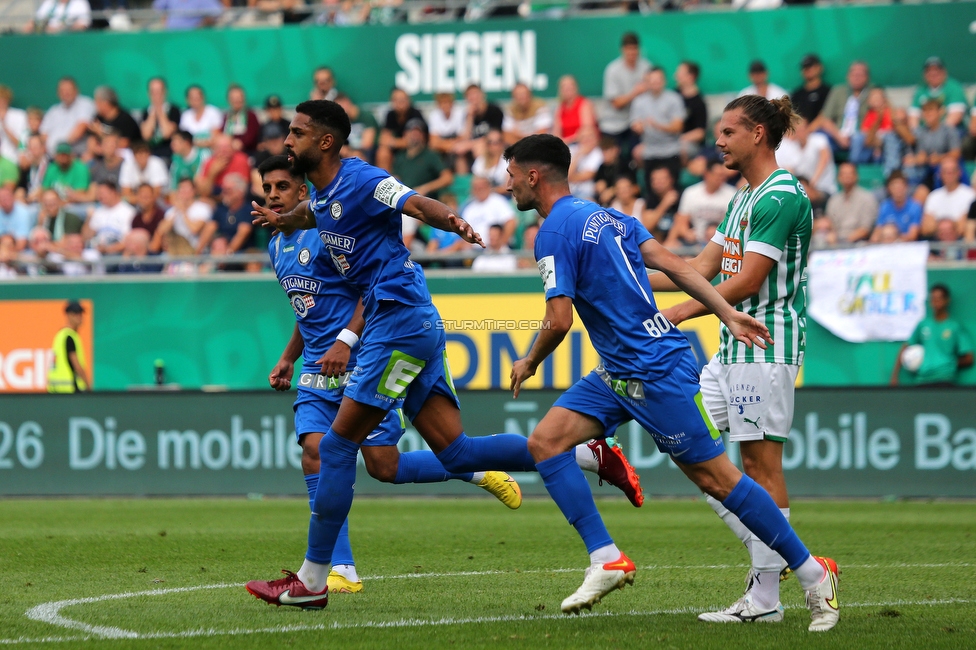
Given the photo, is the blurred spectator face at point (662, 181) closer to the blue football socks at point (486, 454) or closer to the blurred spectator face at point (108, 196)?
the blurred spectator face at point (108, 196)

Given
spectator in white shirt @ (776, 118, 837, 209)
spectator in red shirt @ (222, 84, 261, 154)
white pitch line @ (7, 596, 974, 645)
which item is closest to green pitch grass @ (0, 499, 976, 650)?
white pitch line @ (7, 596, 974, 645)

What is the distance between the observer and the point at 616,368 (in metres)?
5.74

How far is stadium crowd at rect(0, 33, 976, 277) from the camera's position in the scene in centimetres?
1584

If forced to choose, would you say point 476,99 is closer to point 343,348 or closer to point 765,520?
point 343,348

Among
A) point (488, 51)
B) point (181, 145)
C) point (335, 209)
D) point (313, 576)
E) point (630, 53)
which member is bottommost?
point (313, 576)

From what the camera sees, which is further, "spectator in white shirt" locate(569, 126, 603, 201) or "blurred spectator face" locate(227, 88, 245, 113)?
"blurred spectator face" locate(227, 88, 245, 113)

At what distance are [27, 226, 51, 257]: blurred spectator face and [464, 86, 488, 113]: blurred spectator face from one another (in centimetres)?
620

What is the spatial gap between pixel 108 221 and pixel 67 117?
2612mm

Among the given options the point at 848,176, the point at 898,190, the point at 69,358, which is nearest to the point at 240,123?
the point at 69,358

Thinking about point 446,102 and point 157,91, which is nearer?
point 446,102

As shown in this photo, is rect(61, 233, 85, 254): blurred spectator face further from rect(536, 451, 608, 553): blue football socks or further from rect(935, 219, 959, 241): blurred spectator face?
rect(536, 451, 608, 553): blue football socks

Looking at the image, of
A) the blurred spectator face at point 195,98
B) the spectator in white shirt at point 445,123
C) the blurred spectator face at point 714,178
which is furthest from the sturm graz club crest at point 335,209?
the blurred spectator face at point 195,98

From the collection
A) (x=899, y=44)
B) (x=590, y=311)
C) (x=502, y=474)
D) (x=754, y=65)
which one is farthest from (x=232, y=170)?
(x=590, y=311)

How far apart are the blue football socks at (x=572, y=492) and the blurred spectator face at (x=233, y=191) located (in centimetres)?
1233
